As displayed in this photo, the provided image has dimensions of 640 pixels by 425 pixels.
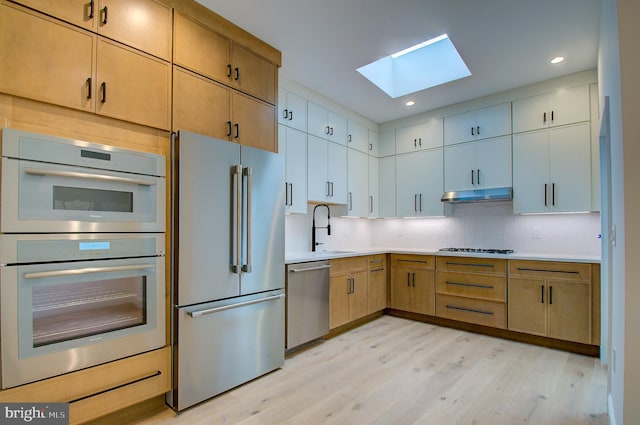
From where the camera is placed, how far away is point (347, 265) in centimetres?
378

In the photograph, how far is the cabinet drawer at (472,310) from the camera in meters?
3.59

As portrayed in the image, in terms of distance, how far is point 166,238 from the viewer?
2.18m

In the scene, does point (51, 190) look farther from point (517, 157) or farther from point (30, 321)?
point (517, 157)

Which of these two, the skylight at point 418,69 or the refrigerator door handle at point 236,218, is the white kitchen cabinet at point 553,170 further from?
the refrigerator door handle at point 236,218

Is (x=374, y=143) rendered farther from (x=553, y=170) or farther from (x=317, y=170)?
(x=553, y=170)

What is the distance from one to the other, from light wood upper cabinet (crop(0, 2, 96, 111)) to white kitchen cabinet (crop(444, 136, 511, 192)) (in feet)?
12.8

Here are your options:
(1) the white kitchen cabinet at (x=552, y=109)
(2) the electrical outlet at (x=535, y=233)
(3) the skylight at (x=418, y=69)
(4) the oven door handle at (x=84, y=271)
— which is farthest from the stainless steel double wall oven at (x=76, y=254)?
(2) the electrical outlet at (x=535, y=233)

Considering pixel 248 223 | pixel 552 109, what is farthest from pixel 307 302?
pixel 552 109

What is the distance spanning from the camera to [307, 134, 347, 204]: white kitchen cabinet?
→ 3885 millimetres

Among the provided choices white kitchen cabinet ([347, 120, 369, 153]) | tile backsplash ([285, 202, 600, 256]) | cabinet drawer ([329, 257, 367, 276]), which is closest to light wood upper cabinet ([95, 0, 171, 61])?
tile backsplash ([285, 202, 600, 256])

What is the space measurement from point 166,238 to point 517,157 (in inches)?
149

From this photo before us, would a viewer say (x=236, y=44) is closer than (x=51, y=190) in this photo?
No

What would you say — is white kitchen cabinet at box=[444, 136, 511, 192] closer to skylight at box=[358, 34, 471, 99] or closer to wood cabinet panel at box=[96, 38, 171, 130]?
skylight at box=[358, 34, 471, 99]

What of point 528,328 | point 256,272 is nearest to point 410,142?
point 528,328
